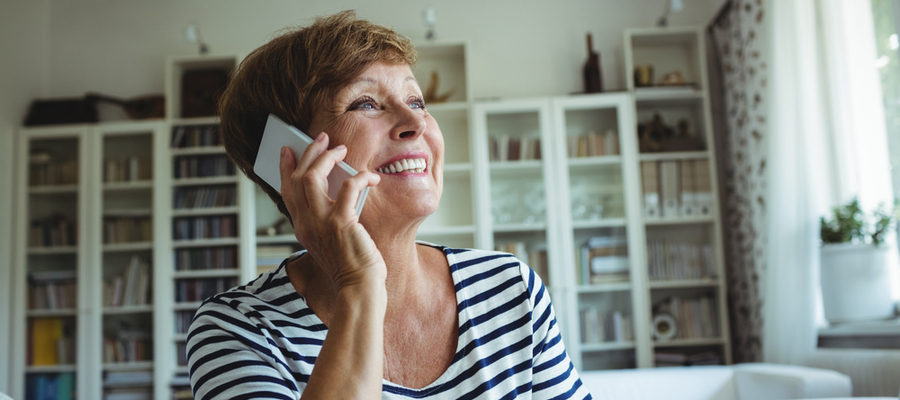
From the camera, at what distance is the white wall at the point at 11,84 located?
3977 mm

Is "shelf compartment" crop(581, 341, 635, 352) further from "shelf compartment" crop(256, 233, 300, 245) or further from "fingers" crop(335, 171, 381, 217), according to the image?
"fingers" crop(335, 171, 381, 217)

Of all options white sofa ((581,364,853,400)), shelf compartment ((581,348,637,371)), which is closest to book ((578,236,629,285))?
shelf compartment ((581,348,637,371))

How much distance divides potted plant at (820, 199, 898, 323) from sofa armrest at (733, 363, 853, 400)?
0.54m

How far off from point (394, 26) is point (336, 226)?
390 centimetres

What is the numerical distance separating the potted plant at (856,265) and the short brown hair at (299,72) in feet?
7.51

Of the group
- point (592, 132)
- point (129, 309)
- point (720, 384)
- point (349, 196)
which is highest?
point (592, 132)

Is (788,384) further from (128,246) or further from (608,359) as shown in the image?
(128,246)

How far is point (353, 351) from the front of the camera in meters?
0.76

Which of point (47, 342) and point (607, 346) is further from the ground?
point (47, 342)

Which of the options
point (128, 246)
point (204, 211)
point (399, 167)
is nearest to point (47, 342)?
point (128, 246)

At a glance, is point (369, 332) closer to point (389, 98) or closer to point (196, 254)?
point (389, 98)

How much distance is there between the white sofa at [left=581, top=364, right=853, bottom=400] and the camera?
209 centimetres

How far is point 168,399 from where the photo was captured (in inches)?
151

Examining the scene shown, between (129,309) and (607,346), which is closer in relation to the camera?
(607,346)
